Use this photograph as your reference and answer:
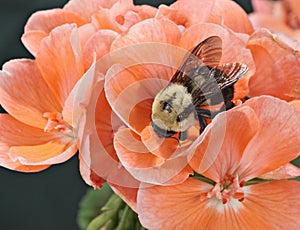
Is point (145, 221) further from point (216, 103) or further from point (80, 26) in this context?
point (80, 26)

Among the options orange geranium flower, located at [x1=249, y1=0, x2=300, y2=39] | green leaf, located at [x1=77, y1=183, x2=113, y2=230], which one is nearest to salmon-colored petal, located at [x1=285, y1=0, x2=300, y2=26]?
Answer: orange geranium flower, located at [x1=249, y1=0, x2=300, y2=39]

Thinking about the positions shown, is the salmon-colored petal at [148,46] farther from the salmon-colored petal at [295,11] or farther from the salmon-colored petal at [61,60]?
the salmon-colored petal at [295,11]

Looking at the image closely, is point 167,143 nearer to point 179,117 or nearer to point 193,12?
point 179,117

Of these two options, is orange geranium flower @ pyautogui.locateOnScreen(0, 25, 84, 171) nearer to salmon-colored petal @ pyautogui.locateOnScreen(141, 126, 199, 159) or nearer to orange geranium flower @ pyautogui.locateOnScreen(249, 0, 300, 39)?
salmon-colored petal @ pyautogui.locateOnScreen(141, 126, 199, 159)

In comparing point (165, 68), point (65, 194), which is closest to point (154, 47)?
point (165, 68)

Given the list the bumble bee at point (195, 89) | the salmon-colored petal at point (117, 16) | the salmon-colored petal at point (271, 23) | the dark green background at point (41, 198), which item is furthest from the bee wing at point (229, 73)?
the dark green background at point (41, 198)
